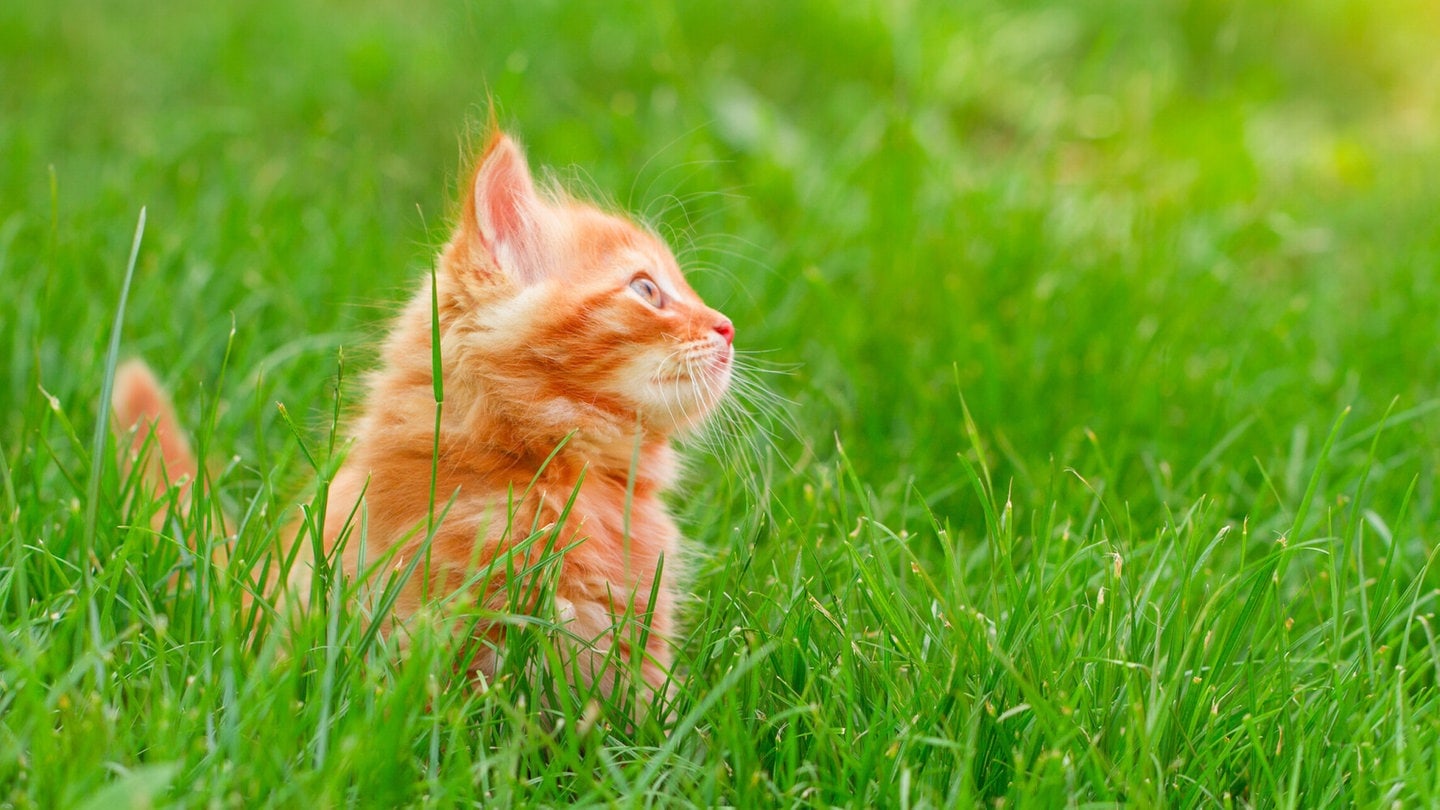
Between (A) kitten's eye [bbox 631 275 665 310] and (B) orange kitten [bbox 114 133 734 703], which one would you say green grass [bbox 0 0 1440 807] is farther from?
(A) kitten's eye [bbox 631 275 665 310]

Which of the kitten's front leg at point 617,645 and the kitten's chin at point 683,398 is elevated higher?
the kitten's chin at point 683,398

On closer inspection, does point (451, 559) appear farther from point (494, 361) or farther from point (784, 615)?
point (784, 615)

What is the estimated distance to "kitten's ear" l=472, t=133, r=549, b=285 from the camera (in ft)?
5.90

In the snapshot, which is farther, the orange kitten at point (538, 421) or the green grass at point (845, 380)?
the orange kitten at point (538, 421)

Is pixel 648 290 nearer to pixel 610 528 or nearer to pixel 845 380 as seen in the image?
pixel 610 528

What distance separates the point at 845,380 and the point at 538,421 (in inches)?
49.9

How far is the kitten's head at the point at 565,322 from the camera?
1.73 meters

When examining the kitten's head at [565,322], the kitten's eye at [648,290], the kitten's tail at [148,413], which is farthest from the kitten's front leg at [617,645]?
the kitten's tail at [148,413]

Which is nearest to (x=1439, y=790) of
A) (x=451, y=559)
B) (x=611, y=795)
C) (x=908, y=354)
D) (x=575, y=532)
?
(x=611, y=795)

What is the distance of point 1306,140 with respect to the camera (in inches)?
194

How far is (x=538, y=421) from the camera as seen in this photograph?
172 cm

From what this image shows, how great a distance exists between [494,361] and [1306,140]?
4236 mm

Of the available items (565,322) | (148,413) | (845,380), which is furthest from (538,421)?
(845,380)

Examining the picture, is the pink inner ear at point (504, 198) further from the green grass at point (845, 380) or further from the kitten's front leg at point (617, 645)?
the kitten's front leg at point (617, 645)
